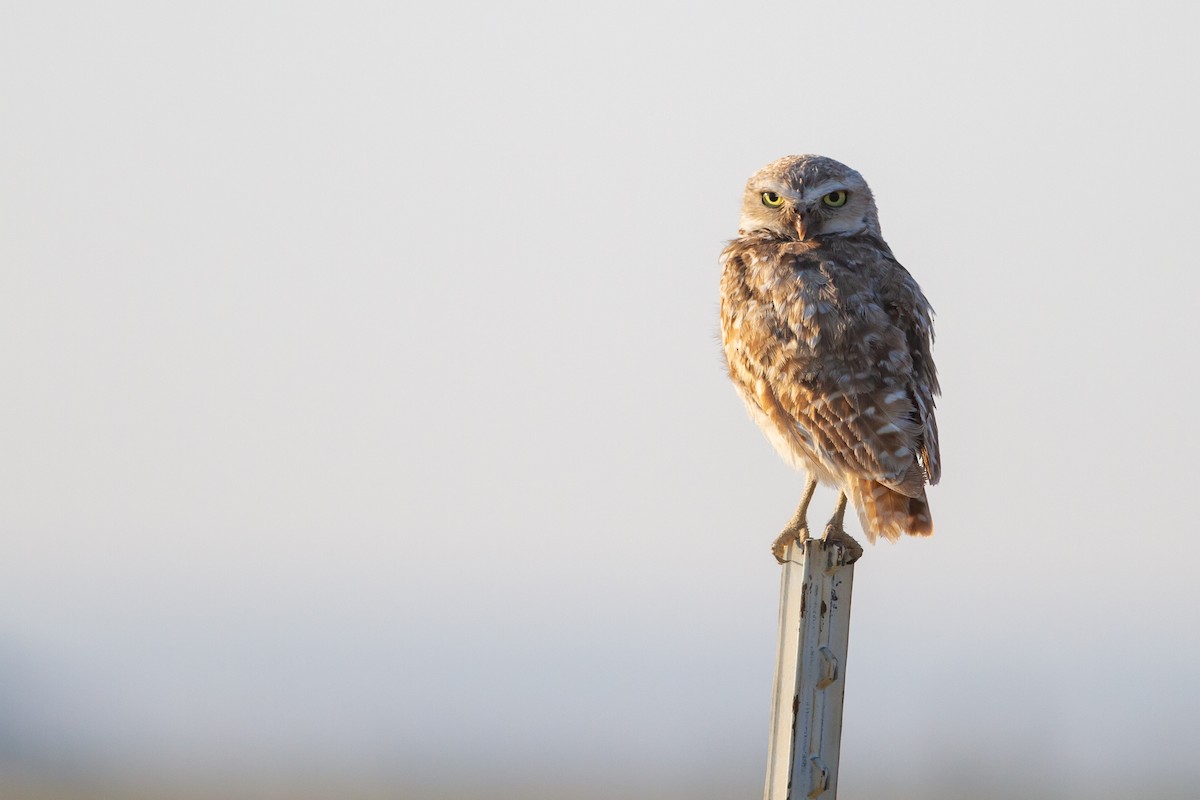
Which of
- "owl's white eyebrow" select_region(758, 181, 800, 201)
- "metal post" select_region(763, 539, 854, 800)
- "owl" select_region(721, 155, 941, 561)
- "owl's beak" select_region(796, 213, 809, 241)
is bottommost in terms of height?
"metal post" select_region(763, 539, 854, 800)

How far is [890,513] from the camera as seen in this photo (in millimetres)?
11328

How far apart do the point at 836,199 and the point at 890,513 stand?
3073 mm

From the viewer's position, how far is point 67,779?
9912 centimetres

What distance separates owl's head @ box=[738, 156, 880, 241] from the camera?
13500 millimetres

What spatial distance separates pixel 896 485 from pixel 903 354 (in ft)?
3.48

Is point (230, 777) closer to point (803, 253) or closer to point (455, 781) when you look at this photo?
point (455, 781)

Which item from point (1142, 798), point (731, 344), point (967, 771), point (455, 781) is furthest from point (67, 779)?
point (731, 344)

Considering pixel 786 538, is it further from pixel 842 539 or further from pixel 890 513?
pixel 890 513

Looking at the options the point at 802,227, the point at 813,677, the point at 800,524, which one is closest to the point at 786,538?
the point at 800,524

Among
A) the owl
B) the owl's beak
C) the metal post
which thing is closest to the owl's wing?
the owl

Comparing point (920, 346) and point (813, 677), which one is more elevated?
point (920, 346)

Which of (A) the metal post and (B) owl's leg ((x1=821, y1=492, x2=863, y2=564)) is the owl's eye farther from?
(A) the metal post

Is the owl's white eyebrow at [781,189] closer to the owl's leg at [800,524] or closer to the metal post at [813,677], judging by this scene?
the owl's leg at [800,524]

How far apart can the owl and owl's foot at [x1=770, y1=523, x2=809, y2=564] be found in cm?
1
